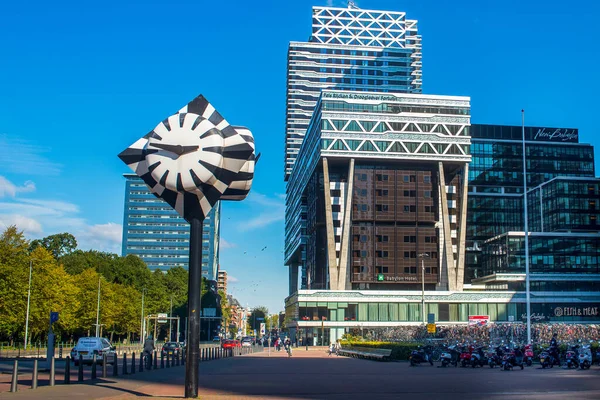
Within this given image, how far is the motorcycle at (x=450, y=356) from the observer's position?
1423 inches

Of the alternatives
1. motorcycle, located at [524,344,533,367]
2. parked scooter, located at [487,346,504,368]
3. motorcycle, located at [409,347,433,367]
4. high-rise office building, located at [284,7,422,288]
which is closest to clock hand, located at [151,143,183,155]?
motorcycle, located at [409,347,433,367]

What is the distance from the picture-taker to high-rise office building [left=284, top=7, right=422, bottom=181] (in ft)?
545

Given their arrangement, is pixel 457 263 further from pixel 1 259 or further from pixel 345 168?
pixel 1 259

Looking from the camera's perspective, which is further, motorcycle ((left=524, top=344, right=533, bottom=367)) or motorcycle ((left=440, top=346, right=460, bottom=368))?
motorcycle ((left=524, top=344, right=533, bottom=367))

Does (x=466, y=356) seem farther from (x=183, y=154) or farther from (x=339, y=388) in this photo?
(x=183, y=154)

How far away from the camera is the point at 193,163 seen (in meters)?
16.1

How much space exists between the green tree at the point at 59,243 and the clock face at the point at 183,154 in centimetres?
9378

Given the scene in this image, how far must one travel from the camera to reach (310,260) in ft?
425

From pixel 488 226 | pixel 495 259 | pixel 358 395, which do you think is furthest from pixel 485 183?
pixel 358 395

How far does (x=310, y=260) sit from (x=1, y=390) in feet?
363

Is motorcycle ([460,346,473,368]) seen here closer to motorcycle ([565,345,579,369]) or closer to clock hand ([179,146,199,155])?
motorcycle ([565,345,579,369])

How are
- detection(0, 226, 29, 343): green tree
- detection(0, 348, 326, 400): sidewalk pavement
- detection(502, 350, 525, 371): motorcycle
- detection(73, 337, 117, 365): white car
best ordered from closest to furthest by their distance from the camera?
1. detection(0, 348, 326, 400): sidewalk pavement
2. detection(502, 350, 525, 371): motorcycle
3. detection(73, 337, 117, 365): white car
4. detection(0, 226, 29, 343): green tree

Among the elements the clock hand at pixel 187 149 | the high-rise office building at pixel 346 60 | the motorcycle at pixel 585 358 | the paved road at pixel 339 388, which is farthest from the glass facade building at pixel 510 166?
the clock hand at pixel 187 149

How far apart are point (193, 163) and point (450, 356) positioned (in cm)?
2511
